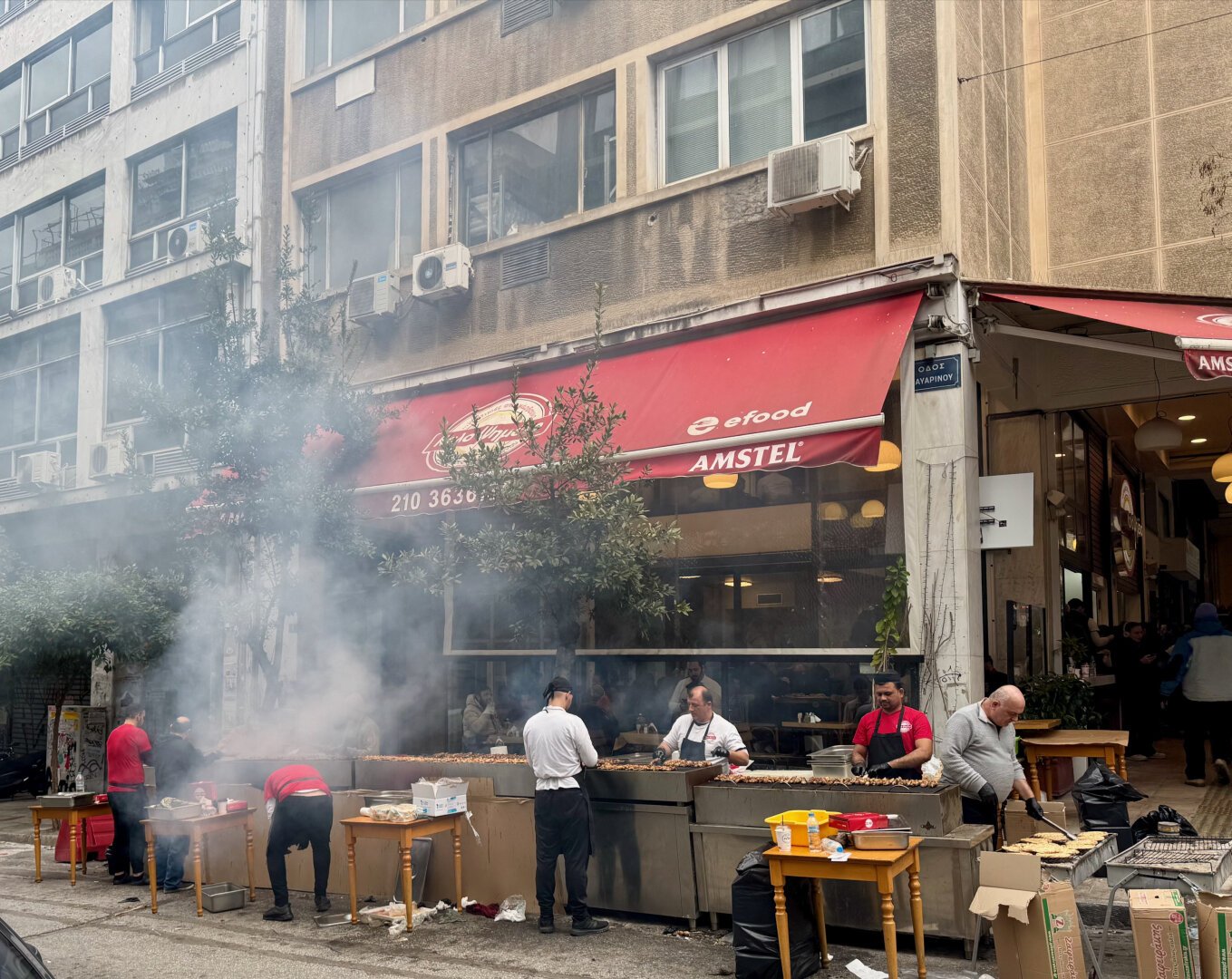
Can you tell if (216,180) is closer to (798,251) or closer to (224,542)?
(224,542)

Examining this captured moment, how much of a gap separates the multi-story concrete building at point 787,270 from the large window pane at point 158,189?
3.18m

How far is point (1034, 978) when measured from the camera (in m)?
5.33

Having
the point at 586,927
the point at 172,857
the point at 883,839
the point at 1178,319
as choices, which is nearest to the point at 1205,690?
the point at 1178,319

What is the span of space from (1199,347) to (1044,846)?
373cm

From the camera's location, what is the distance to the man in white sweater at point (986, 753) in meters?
6.90

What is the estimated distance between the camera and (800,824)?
5980 mm

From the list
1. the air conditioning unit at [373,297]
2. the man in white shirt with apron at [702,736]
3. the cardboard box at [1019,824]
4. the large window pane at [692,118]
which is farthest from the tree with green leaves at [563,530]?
the air conditioning unit at [373,297]

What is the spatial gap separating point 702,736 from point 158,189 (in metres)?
13.6

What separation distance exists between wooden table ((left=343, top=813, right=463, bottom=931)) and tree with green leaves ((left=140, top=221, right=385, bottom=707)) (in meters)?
4.03

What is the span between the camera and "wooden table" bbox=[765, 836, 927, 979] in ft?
18.7

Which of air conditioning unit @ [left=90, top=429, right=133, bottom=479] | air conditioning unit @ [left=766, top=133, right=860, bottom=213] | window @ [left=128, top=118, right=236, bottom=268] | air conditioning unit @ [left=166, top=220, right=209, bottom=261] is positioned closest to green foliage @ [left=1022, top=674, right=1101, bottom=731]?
air conditioning unit @ [left=766, top=133, right=860, bottom=213]

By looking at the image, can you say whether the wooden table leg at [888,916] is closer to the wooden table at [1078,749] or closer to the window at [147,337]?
the wooden table at [1078,749]

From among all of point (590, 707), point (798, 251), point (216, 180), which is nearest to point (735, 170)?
point (798, 251)

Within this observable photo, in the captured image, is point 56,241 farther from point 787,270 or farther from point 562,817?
point 562,817
